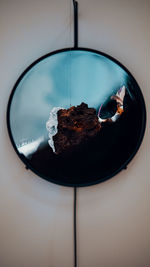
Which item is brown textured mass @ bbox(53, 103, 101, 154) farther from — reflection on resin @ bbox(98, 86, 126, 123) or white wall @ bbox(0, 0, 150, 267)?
white wall @ bbox(0, 0, 150, 267)

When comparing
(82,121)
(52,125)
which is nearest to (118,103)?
(82,121)

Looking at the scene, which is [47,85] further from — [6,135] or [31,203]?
[31,203]

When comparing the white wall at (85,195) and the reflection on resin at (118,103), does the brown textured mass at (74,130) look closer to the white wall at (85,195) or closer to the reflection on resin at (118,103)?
the reflection on resin at (118,103)

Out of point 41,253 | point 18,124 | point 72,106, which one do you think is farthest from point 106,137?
point 41,253

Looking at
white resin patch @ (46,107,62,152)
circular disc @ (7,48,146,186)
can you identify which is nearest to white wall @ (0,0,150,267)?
circular disc @ (7,48,146,186)

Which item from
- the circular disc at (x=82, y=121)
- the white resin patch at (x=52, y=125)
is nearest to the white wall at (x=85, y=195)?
the circular disc at (x=82, y=121)
